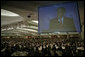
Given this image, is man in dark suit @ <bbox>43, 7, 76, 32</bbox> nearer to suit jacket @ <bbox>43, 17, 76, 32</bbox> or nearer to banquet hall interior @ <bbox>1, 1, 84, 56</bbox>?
suit jacket @ <bbox>43, 17, 76, 32</bbox>

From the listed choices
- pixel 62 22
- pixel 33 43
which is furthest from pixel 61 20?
pixel 33 43

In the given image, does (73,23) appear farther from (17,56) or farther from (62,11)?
(17,56)

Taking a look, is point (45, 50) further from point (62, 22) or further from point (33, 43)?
point (33, 43)

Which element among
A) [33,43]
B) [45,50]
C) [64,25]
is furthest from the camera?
[33,43]

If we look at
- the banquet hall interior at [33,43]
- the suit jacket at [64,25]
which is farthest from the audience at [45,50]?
the suit jacket at [64,25]

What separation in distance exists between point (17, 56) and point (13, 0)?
2966 mm

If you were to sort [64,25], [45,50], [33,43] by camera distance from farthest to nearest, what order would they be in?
[33,43]
[64,25]
[45,50]

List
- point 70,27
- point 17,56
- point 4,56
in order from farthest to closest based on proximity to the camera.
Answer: point 70,27 < point 4,56 < point 17,56

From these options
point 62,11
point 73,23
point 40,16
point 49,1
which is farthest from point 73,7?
point 40,16

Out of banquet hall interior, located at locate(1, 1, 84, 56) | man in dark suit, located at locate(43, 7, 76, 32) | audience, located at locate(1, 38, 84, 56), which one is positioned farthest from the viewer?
man in dark suit, located at locate(43, 7, 76, 32)

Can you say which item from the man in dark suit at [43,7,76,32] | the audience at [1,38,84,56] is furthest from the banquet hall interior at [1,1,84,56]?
the man in dark suit at [43,7,76,32]

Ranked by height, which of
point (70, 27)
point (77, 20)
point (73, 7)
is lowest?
point (70, 27)

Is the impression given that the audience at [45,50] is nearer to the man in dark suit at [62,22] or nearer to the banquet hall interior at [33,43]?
the banquet hall interior at [33,43]

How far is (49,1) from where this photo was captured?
4.68 metres
